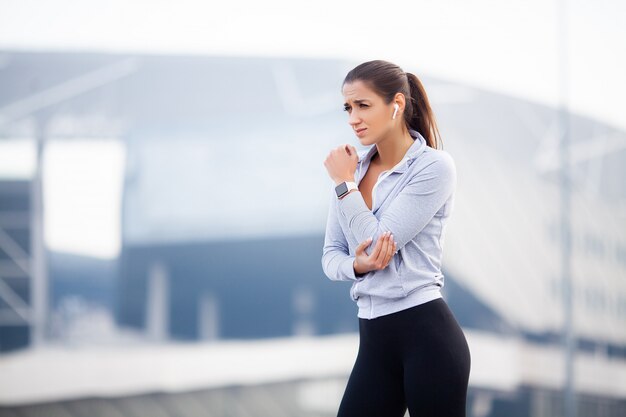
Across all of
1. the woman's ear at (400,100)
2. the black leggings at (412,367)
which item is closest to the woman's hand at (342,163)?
the woman's ear at (400,100)

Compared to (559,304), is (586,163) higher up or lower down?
higher up

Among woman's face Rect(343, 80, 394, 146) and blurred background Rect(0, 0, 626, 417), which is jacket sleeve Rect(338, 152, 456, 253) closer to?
woman's face Rect(343, 80, 394, 146)

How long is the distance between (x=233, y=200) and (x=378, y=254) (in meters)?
2.25

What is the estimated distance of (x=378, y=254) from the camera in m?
1.22

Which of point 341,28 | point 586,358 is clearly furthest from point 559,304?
point 341,28

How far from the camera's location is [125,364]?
11.0 feet

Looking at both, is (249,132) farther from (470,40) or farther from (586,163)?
(586,163)

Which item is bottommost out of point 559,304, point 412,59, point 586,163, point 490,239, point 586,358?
point 586,358

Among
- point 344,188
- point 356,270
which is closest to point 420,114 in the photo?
point 344,188

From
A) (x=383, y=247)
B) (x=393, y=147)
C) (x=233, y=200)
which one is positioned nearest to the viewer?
(x=383, y=247)

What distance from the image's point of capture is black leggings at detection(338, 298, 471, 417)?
1.22 m

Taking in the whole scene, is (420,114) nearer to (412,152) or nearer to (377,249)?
(412,152)

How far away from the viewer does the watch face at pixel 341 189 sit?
4.22ft

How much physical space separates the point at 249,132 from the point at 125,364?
1.15 m
